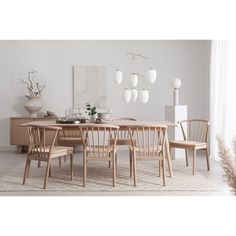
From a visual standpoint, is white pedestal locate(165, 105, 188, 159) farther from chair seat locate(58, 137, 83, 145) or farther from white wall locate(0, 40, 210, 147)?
chair seat locate(58, 137, 83, 145)

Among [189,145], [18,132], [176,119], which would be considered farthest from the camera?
[18,132]

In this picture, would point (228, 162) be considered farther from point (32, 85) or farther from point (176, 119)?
point (32, 85)

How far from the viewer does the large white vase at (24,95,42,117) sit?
779 cm

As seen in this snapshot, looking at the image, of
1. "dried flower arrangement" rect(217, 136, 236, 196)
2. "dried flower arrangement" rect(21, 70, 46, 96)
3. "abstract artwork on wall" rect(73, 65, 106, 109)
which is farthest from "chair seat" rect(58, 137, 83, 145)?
"dried flower arrangement" rect(217, 136, 236, 196)

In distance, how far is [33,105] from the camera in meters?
7.80

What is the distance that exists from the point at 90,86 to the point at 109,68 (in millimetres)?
532

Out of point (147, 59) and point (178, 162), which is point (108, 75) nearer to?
point (147, 59)

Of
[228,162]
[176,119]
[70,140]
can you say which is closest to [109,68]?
[176,119]

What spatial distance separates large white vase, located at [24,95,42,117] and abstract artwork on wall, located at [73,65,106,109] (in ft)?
2.46
